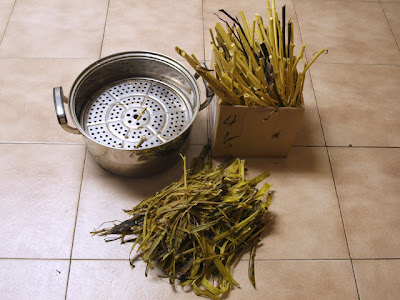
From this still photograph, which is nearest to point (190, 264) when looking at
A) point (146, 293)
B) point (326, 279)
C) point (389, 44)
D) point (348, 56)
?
point (146, 293)

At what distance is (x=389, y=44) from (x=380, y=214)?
2.34ft

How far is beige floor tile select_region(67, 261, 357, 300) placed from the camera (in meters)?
1.00

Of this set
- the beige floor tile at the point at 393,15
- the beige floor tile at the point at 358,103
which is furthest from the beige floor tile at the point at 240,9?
the beige floor tile at the point at 393,15

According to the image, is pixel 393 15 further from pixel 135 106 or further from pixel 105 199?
pixel 105 199

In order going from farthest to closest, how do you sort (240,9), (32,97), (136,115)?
(240,9), (32,97), (136,115)

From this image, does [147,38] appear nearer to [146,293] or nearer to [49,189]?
[49,189]

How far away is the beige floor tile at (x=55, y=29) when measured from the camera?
1.40 meters

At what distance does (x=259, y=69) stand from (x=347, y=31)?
798 mm

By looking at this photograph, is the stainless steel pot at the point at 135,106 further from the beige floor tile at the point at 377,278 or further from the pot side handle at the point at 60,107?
the beige floor tile at the point at 377,278

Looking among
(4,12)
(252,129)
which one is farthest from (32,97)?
(252,129)

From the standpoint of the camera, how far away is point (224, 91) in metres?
0.99

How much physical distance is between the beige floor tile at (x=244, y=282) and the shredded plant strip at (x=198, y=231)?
3 centimetres

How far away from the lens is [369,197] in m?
1.18

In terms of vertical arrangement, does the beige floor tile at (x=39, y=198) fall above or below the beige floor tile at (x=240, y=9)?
below
